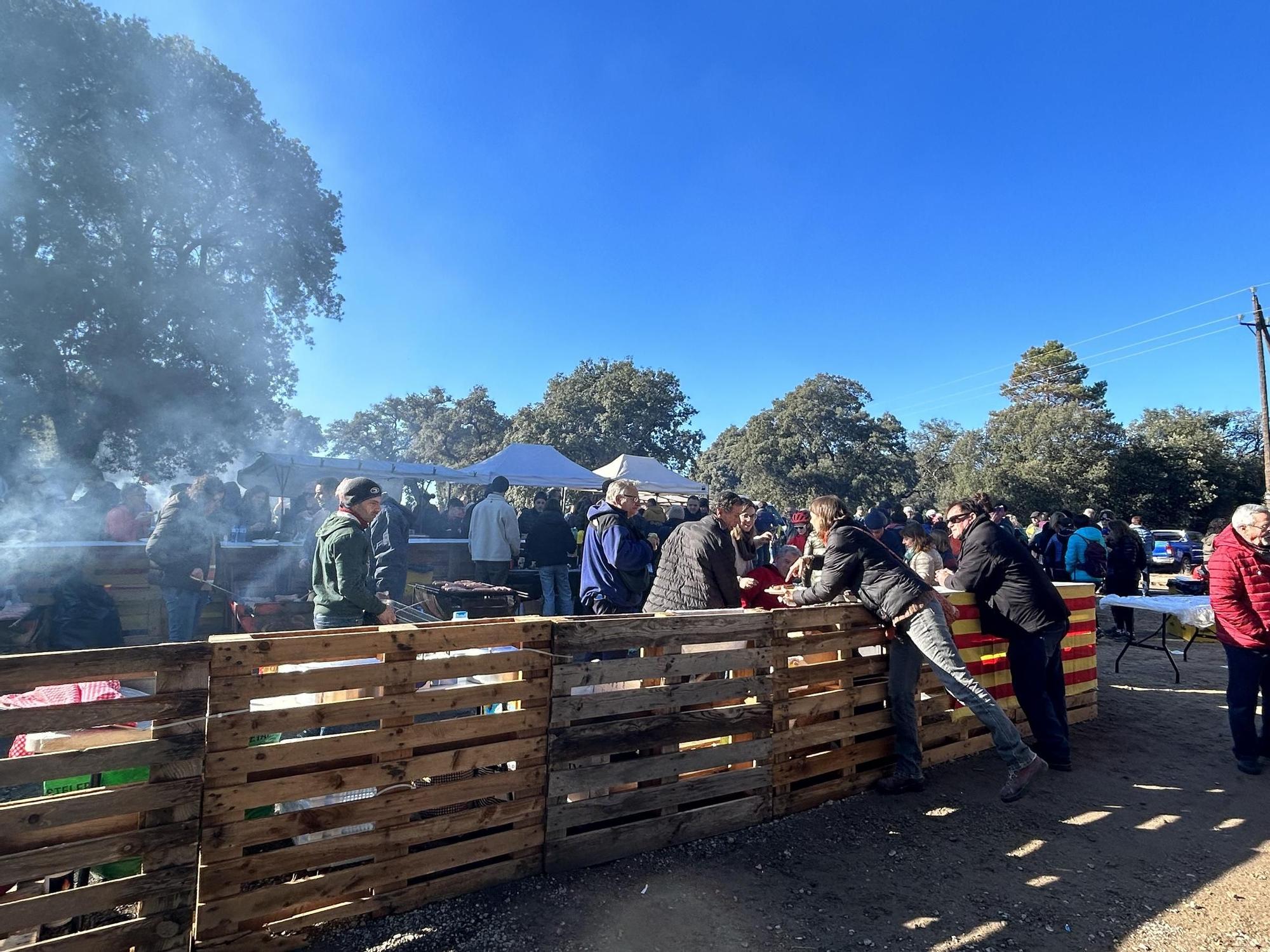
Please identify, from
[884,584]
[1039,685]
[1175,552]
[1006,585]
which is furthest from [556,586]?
[1175,552]

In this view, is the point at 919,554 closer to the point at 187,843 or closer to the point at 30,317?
the point at 187,843

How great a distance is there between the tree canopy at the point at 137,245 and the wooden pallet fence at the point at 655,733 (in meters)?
17.7

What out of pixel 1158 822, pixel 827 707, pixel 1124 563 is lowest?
pixel 1158 822

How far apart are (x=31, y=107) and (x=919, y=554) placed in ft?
71.4

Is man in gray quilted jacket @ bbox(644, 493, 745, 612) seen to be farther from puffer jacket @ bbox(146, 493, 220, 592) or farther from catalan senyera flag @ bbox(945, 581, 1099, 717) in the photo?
puffer jacket @ bbox(146, 493, 220, 592)

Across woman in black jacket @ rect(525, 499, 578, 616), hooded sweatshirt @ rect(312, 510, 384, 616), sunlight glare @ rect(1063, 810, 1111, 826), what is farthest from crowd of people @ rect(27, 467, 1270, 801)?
woman in black jacket @ rect(525, 499, 578, 616)

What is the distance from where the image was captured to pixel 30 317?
15266 millimetres

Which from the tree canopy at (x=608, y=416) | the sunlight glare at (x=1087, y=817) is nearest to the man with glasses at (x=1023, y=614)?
the sunlight glare at (x=1087, y=817)

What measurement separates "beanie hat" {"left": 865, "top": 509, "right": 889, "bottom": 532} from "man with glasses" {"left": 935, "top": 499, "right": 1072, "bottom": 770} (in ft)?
13.1

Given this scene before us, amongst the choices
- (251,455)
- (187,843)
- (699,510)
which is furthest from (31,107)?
(187,843)

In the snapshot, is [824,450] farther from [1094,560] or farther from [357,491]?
[357,491]

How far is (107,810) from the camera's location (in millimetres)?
2119

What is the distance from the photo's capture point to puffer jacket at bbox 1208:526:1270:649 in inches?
169

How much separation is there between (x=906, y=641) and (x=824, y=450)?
113 feet
